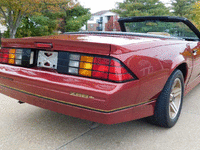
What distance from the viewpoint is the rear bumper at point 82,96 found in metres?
1.65

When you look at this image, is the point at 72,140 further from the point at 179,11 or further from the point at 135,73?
the point at 179,11

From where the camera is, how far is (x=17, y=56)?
2.27m

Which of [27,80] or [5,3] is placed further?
[5,3]

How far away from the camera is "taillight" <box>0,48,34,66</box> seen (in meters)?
2.18

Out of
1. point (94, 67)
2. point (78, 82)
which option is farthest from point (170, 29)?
point (78, 82)

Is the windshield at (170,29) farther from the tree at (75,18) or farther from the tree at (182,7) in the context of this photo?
the tree at (182,7)

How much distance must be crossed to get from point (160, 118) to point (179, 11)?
42.7 meters

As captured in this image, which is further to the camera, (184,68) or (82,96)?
(184,68)

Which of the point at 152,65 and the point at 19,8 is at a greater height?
the point at 19,8

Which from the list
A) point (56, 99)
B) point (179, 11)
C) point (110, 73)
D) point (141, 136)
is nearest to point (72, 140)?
point (56, 99)

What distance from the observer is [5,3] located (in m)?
13.9

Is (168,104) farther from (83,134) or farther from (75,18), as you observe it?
(75,18)

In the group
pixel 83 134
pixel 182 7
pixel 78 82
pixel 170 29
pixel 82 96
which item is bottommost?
pixel 83 134

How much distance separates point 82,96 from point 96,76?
0.21 meters
